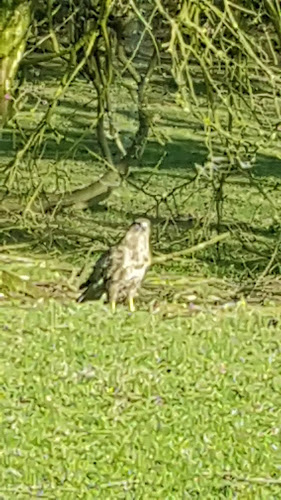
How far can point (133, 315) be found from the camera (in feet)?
24.0

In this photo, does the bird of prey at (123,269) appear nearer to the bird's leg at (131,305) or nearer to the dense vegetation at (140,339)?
the bird's leg at (131,305)

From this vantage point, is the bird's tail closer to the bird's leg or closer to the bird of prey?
the bird of prey

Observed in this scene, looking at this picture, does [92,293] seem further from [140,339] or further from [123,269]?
[140,339]

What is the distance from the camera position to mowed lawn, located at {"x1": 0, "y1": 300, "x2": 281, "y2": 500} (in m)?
4.94

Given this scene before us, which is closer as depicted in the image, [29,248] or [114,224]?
[29,248]

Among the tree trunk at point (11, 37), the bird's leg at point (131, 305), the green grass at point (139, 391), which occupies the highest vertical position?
the tree trunk at point (11, 37)

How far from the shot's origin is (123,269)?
8164 mm

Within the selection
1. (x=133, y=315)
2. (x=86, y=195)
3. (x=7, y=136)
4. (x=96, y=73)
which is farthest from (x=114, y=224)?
(x=7, y=136)

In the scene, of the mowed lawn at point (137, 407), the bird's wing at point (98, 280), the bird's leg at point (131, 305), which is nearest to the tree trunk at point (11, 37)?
the bird's wing at point (98, 280)

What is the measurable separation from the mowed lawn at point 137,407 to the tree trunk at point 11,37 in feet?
8.54

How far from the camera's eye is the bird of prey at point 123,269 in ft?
26.7

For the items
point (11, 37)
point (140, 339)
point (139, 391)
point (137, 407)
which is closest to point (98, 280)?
point (140, 339)

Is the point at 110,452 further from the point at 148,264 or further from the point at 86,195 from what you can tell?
the point at 86,195

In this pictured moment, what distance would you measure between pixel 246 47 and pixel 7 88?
1.90 m
